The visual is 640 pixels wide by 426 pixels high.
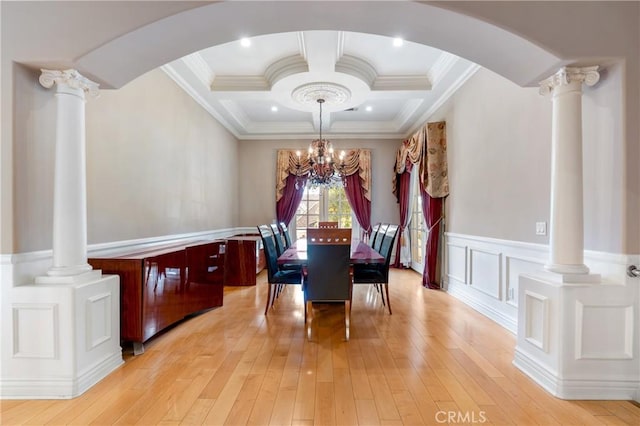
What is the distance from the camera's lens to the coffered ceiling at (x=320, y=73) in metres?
3.52

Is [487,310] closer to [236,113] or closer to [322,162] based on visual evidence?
[322,162]

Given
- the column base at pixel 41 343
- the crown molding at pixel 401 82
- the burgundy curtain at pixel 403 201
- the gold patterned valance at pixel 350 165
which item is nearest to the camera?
the column base at pixel 41 343

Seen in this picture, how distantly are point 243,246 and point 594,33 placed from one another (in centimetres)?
457

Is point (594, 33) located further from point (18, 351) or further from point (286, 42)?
point (18, 351)

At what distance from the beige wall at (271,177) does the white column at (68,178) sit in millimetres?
4823

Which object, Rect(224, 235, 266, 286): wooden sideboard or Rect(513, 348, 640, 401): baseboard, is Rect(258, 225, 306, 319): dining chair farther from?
→ Rect(513, 348, 640, 401): baseboard

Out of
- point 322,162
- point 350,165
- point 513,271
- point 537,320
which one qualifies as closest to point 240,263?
point 322,162

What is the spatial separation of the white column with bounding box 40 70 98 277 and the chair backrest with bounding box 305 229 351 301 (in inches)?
66.2

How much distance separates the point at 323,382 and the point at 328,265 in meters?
1.00

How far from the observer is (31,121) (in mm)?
1974

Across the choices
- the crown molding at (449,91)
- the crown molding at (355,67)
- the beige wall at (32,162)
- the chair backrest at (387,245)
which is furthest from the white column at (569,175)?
the beige wall at (32,162)

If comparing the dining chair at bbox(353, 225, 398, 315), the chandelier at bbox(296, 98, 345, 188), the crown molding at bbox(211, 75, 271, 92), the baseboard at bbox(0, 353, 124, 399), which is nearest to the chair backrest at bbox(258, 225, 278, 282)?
the dining chair at bbox(353, 225, 398, 315)

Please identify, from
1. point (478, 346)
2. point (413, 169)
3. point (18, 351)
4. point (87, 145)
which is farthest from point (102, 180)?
point (413, 169)

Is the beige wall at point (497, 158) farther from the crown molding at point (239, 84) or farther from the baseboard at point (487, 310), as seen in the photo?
the crown molding at point (239, 84)
